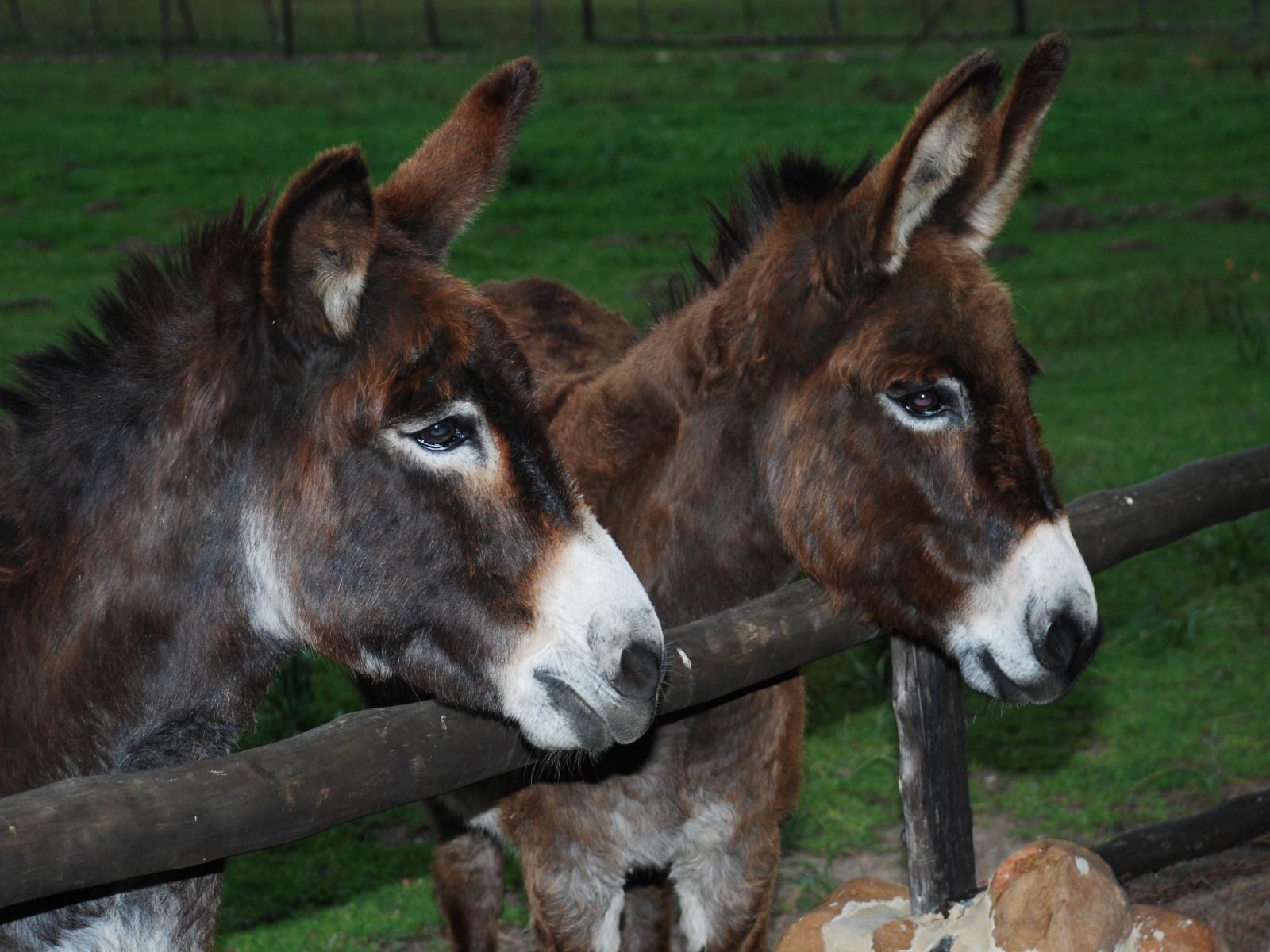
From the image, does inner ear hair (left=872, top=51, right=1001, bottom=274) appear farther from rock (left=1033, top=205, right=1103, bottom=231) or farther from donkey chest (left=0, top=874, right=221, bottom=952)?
rock (left=1033, top=205, right=1103, bottom=231)

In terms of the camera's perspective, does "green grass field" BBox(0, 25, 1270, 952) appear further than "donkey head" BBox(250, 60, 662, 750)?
Yes

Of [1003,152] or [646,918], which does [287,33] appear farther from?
[1003,152]

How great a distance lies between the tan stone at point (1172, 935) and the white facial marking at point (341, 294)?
1.86 metres

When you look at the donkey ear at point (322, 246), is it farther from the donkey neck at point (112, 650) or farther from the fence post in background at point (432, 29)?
the fence post in background at point (432, 29)

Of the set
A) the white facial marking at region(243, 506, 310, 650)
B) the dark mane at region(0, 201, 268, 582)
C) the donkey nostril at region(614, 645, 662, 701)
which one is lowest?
the donkey nostril at region(614, 645, 662, 701)

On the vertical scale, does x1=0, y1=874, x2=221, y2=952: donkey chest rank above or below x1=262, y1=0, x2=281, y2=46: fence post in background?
above

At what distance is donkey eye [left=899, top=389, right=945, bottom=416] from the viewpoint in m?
2.80

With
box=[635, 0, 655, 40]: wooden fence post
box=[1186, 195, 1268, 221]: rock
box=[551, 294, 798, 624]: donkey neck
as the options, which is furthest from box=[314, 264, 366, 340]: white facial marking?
box=[635, 0, 655, 40]: wooden fence post

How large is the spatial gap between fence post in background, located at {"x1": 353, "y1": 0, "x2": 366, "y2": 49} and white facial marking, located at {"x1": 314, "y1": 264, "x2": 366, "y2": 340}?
24.6m

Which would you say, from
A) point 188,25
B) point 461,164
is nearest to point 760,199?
point 461,164

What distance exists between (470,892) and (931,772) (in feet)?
5.29

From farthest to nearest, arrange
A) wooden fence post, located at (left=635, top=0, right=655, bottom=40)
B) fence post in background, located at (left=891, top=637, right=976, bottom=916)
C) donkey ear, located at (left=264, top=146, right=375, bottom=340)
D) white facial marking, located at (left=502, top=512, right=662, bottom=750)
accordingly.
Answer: wooden fence post, located at (left=635, top=0, right=655, bottom=40) → fence post in background, located at (left=891, top=637, right=976, bottom=916) → white facial marking, located at (left=502, top=512, right=662, bottom=750) → donkey ear, located at (left=264, top=146, right=375, bottom=340)

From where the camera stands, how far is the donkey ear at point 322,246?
7.06 ft

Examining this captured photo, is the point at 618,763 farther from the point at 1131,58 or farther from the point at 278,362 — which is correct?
the point at 1131,58
